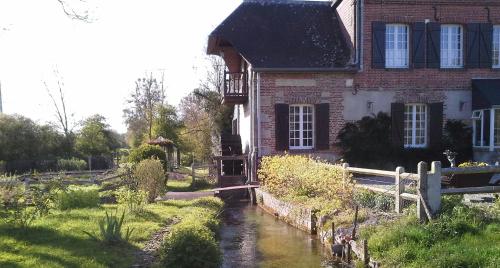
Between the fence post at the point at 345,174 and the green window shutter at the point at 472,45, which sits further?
the green window shutter at the point at 472,45

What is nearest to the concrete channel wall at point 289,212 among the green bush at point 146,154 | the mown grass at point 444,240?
the mown grass at point 444,240

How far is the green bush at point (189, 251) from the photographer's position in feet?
22.0

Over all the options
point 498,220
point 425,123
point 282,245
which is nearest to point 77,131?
point 425,123

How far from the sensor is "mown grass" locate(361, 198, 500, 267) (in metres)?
6.43

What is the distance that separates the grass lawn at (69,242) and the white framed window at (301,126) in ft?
24.5

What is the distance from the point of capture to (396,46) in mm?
17875

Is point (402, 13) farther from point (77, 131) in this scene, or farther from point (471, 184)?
point (77, 131)

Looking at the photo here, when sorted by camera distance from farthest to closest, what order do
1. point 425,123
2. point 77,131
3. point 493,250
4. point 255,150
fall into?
point 77,131, point 425,123, point 255,150, point 493,250

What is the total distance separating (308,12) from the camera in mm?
19375

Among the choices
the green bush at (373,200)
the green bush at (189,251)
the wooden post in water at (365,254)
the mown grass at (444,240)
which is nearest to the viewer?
the mown grass at (444,240)

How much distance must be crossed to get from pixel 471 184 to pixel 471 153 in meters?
8.72

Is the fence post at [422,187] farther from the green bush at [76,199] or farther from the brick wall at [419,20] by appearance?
the brick wall at [419,20]

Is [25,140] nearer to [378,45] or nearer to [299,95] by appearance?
[299,95]

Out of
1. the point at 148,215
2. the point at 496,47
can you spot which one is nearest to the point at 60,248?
the point at 148,215
